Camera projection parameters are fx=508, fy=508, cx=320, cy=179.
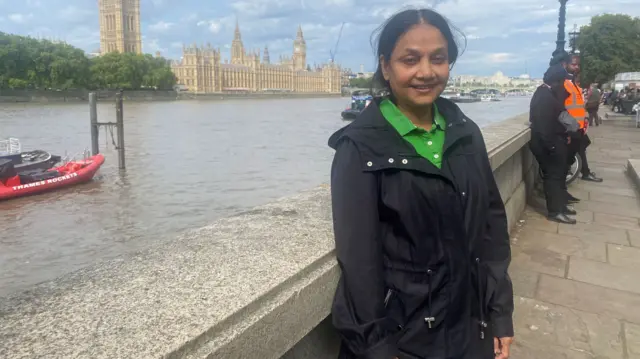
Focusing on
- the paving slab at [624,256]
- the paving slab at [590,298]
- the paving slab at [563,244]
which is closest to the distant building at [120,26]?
the paving slab at [563,244]

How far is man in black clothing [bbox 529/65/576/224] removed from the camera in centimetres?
477

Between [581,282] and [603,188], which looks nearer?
[581,282]

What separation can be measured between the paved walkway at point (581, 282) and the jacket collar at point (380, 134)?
1.54m

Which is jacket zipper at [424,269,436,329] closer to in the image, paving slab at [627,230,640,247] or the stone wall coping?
paving slab at [627,230,640,247]

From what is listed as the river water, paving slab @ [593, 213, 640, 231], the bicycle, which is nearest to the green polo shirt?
the river water

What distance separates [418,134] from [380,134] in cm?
17

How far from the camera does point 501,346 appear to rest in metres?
1.62

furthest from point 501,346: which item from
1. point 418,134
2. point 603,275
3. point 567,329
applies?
point 603,275

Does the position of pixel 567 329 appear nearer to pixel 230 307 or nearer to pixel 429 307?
pixel 429 307

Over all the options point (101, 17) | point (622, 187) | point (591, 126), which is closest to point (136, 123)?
point (591, 126)

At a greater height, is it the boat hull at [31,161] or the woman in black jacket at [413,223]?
the woman in black jacket at [413,223]

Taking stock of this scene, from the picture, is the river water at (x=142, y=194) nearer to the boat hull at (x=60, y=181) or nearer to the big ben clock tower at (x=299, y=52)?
the boat hull at (x=60, y=181)

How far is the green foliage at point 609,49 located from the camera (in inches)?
1779

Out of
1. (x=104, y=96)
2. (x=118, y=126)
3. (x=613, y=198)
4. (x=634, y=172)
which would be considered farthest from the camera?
(x=104, y=96)
